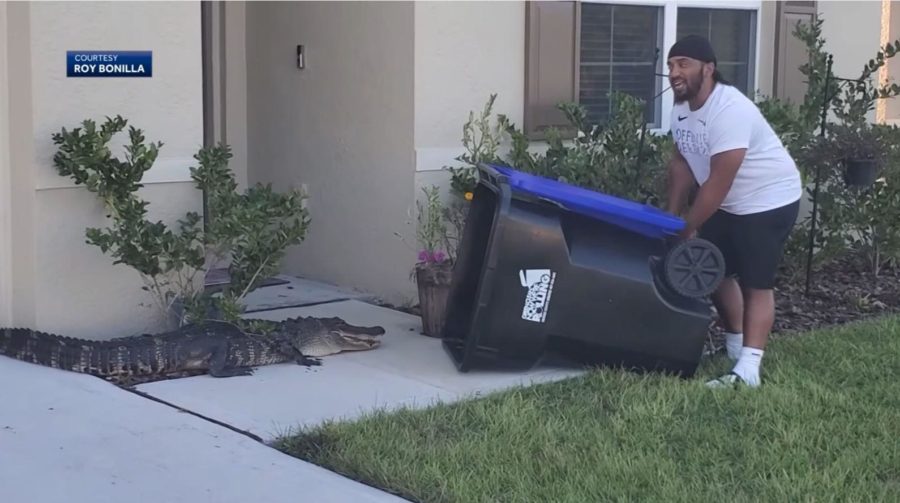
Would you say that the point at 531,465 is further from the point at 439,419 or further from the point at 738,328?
the point at 738,328

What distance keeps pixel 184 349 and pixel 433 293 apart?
1468 mm

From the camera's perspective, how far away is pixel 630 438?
5.04 metres

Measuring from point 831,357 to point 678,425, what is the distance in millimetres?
1621

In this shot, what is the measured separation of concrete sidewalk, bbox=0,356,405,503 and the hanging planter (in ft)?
15.2

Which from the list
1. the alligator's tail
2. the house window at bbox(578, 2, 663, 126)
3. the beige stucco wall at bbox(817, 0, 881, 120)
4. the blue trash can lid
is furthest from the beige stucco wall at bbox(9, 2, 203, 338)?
the beige stucco wall at bbox(817, 0, 881, 120)

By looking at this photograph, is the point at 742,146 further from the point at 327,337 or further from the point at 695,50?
the point at 327,337

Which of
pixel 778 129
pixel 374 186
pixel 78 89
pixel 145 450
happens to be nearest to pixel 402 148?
pixel 374 186

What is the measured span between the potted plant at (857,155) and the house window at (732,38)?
1.50 metres

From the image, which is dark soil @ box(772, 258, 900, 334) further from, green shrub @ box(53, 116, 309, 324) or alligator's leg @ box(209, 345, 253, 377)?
alligator's leg @ box(209, 345, 253, 377)

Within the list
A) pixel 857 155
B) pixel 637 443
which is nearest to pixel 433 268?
pixel 637 443

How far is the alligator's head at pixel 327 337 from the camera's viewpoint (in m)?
6.37

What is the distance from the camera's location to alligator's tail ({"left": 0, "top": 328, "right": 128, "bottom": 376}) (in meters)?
5.93

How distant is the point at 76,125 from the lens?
20.6ft

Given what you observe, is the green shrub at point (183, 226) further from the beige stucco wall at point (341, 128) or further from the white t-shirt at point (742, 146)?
the white t-shirt at point (742, 146)
